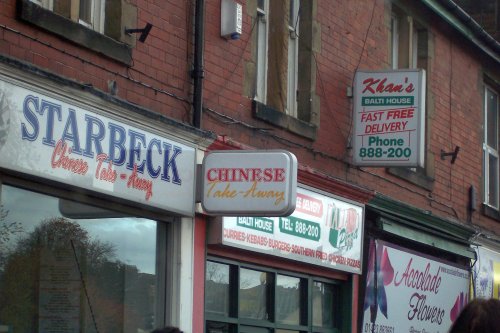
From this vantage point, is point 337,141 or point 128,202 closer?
point 128,202

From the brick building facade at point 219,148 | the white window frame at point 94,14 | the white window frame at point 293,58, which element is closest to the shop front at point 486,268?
the brick building facade at point 219,148

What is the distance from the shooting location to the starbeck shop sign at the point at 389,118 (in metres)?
13.2

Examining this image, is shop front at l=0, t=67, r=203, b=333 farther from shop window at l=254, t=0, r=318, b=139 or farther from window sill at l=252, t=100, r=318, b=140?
shop window at l=254, t=0, r=318, b=139

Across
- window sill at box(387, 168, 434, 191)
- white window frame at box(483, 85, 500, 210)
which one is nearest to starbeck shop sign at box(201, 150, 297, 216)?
window sill at box(387, 168, 434, 191)

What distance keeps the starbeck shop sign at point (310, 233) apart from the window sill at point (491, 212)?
4.67 m

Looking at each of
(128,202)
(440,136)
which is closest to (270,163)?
(128,202)

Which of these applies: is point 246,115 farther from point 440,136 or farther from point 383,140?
point 440,136

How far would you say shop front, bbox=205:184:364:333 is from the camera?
36.1ft

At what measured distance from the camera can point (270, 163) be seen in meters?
9.89

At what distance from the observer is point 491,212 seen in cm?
1783

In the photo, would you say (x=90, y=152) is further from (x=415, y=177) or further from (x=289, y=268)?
(x=415, y=177)

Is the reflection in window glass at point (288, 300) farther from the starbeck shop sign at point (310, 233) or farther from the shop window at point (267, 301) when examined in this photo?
the starbeck shop sign at point (310, 233)

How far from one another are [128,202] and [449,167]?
312 inches

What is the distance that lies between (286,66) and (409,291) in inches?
165
